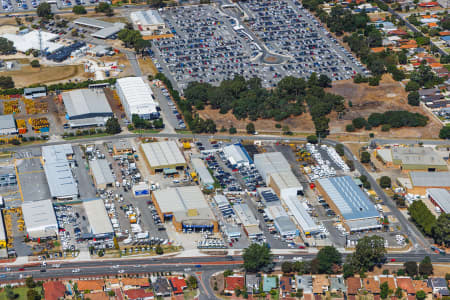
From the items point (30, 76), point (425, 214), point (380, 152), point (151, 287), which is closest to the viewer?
point (151, 287)

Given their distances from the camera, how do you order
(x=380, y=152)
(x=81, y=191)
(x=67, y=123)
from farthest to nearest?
(x=67, y=123), (x=380, y=152), (x=81, y=191)

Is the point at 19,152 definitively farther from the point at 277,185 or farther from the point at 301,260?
the point at 301,260

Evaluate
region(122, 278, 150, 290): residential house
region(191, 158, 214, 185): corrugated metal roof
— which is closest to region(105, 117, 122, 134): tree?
region(191, 158, 214, 185): corrugated metal roof

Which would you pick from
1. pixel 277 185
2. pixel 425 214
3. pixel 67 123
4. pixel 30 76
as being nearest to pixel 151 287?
pixel 277 185

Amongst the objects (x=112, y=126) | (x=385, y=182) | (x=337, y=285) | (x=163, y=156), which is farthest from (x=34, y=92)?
(x=337, y=285)

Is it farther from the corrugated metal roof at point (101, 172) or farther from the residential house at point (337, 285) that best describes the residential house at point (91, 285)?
the residential house at point (337, 285)

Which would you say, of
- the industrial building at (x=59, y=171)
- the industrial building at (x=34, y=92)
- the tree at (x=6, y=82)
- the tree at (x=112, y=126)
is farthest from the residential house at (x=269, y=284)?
the tree at (x=6, y=82)

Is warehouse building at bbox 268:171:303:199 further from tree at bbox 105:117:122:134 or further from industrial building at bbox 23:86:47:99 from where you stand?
industrial building at bbox 23:86:47:99
